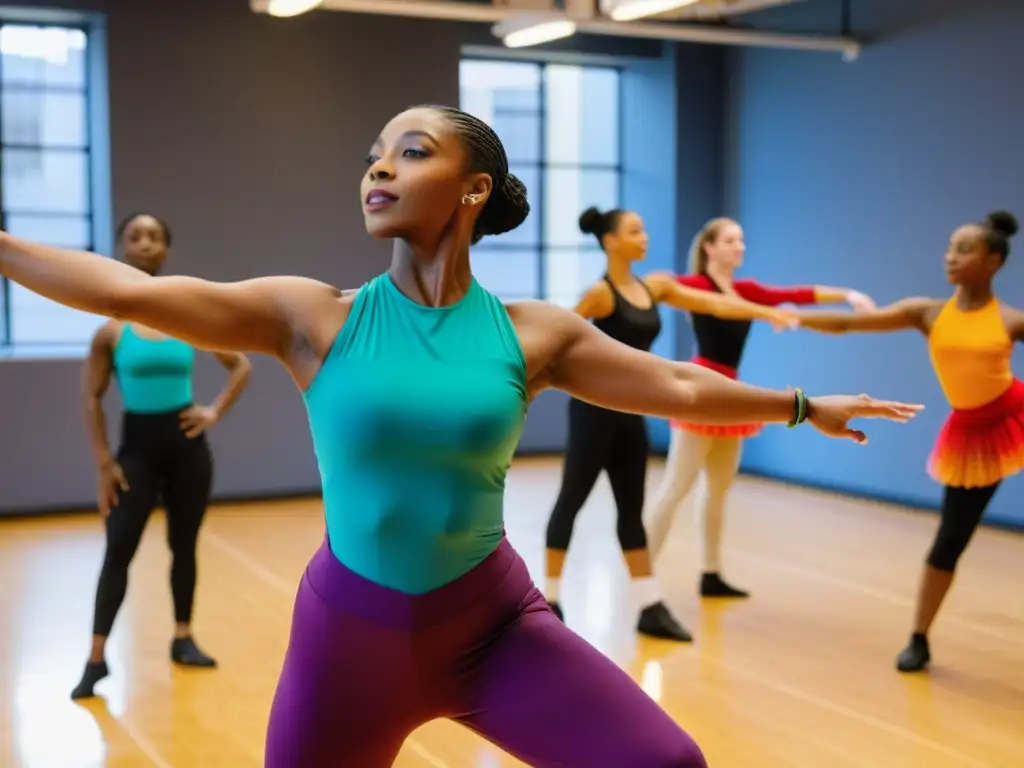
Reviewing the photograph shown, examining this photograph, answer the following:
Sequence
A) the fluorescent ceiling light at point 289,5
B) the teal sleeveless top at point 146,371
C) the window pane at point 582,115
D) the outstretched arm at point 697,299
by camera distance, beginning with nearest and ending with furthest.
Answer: the teal sleeveless top at point 146,371, the outstretched arm at point 697,299, the fluorescent ceiling light at point 289,5, the window pane at point 582,115

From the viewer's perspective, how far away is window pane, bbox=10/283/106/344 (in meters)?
7.90

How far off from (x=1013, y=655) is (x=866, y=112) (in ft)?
14.1

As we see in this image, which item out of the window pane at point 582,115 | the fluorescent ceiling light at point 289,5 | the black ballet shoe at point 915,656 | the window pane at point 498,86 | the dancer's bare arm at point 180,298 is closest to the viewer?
the dancer's bare arm at point 180,298

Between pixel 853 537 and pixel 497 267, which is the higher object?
pixel 497 267

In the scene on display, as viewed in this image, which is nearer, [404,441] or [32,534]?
[404,441]

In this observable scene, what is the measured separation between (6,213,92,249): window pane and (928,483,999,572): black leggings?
5395 mm

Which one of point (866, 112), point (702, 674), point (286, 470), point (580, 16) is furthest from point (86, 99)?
point (702, 674)

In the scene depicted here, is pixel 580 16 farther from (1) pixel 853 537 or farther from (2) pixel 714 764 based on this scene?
(2) pixel 714 764

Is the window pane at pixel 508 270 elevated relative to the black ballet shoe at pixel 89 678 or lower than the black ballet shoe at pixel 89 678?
elevated

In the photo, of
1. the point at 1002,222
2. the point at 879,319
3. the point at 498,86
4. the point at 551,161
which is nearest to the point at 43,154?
the point at 498,86

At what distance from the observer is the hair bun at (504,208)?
215 centimetres

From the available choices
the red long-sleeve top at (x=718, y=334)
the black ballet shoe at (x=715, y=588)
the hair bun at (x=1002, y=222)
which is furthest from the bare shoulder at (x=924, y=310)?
the black ballet shoe at (x=715, y=588)

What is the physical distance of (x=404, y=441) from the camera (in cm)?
189

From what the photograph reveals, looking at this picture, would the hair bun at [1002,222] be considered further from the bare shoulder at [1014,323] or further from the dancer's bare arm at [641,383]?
the dancer's bare arm at [641,383]
